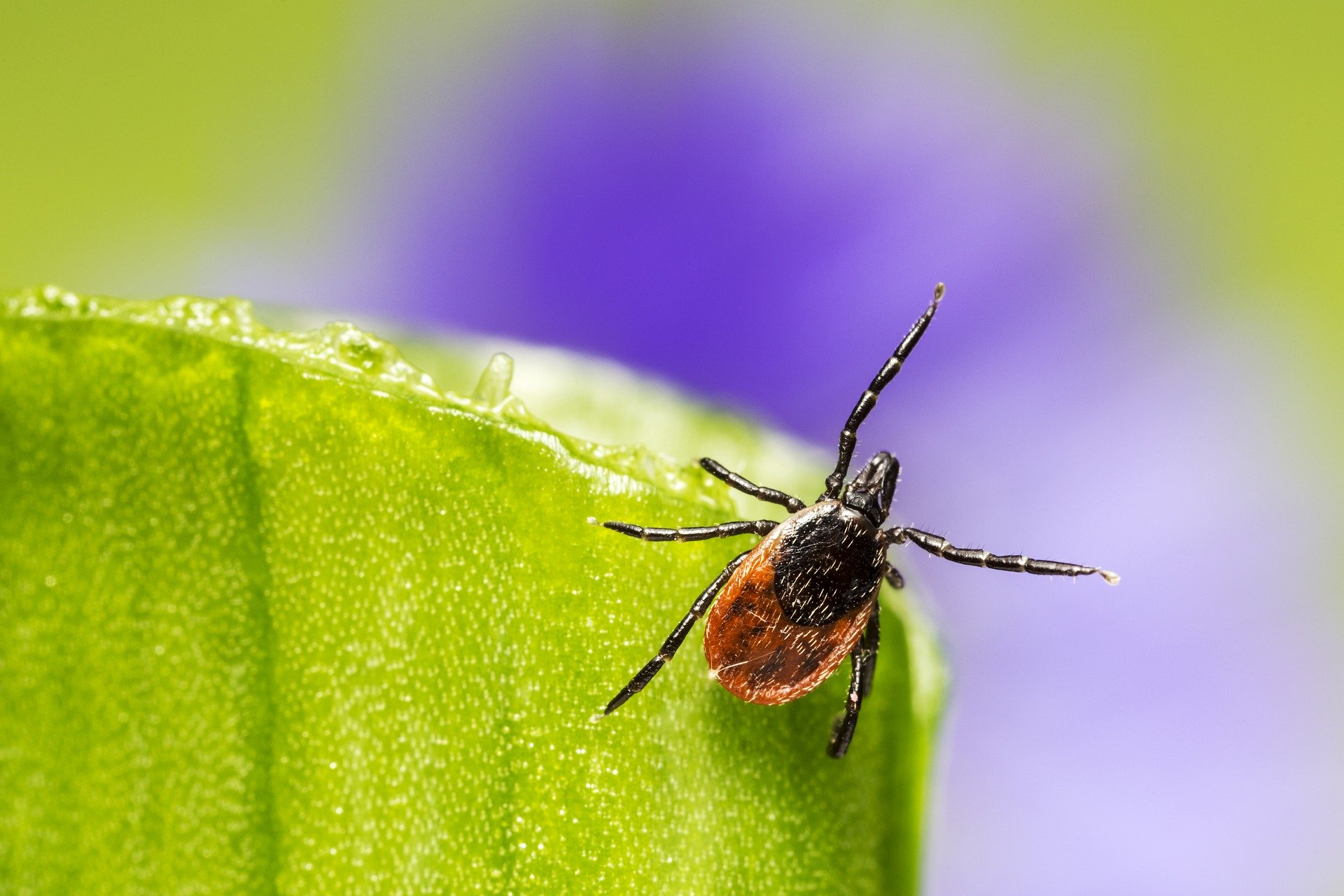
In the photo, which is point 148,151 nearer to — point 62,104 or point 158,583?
point 62,104

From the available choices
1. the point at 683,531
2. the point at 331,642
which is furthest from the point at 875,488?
the point at 331,642

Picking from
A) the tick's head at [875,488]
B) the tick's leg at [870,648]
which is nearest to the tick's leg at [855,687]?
the tick's leg at [870,648]

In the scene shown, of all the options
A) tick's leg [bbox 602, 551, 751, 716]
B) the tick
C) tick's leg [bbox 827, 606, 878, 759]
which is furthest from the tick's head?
tick's leg [bbox 602, 551, 751, 716]

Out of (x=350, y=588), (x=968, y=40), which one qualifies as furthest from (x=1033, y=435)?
(x=350, y=588)

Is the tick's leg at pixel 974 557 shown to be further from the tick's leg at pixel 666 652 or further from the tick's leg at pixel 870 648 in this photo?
the tick's leg at pixel 666 652

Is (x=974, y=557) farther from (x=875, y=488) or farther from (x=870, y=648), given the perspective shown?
(x=870, y=648)

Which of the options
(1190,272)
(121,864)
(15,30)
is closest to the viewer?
(121,864)

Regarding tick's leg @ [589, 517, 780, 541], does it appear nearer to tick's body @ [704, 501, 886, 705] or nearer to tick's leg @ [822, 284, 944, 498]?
tick's body @ [704, 501, 886, 705]
